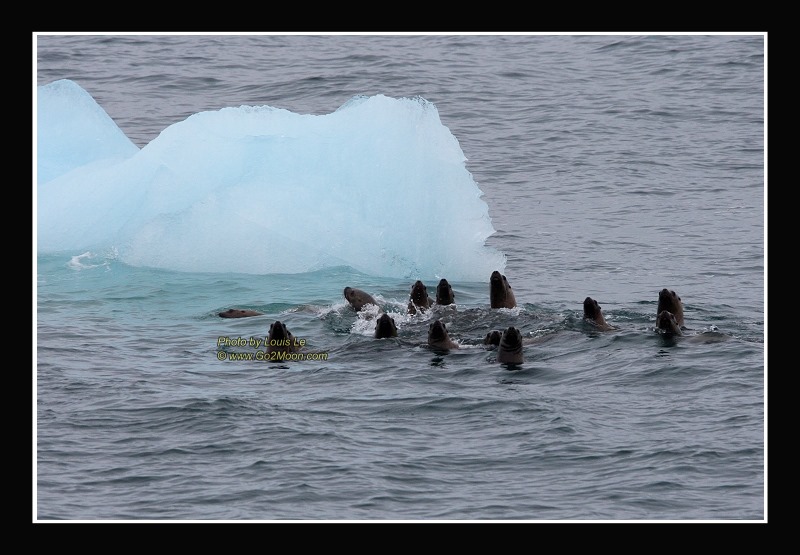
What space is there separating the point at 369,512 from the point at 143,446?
2.65 m

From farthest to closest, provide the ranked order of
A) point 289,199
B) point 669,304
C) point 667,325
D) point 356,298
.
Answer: point 289,199, point 356,298, point 669,304, point 667,325

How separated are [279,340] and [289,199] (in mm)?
5823

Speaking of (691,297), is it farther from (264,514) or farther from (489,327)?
(264,514)

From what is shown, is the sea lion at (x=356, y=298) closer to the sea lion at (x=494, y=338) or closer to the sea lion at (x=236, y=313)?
the sea lion at (x=236, y=313)

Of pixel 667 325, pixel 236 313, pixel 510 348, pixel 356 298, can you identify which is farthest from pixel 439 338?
pixel 236 313

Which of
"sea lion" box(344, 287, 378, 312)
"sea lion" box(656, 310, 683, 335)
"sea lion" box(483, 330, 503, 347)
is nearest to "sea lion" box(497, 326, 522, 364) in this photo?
"sea lion" box(483, 330, 503, 347)

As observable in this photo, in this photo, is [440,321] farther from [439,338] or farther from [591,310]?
[591,310]

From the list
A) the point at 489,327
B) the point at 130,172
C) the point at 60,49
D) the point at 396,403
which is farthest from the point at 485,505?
the point at 60,49

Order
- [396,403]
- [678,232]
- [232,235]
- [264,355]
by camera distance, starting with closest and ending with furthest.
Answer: [396,403], [264,355], [232,235], [678,232]

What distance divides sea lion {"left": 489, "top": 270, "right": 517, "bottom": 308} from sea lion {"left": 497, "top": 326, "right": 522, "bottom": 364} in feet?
8.72

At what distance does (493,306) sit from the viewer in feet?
56.0

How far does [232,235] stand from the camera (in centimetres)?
1958

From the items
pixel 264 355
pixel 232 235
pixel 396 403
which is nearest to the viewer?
pixel 396 403

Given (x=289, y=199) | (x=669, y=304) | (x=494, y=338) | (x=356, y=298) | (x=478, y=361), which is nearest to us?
(x=478, y=361)
